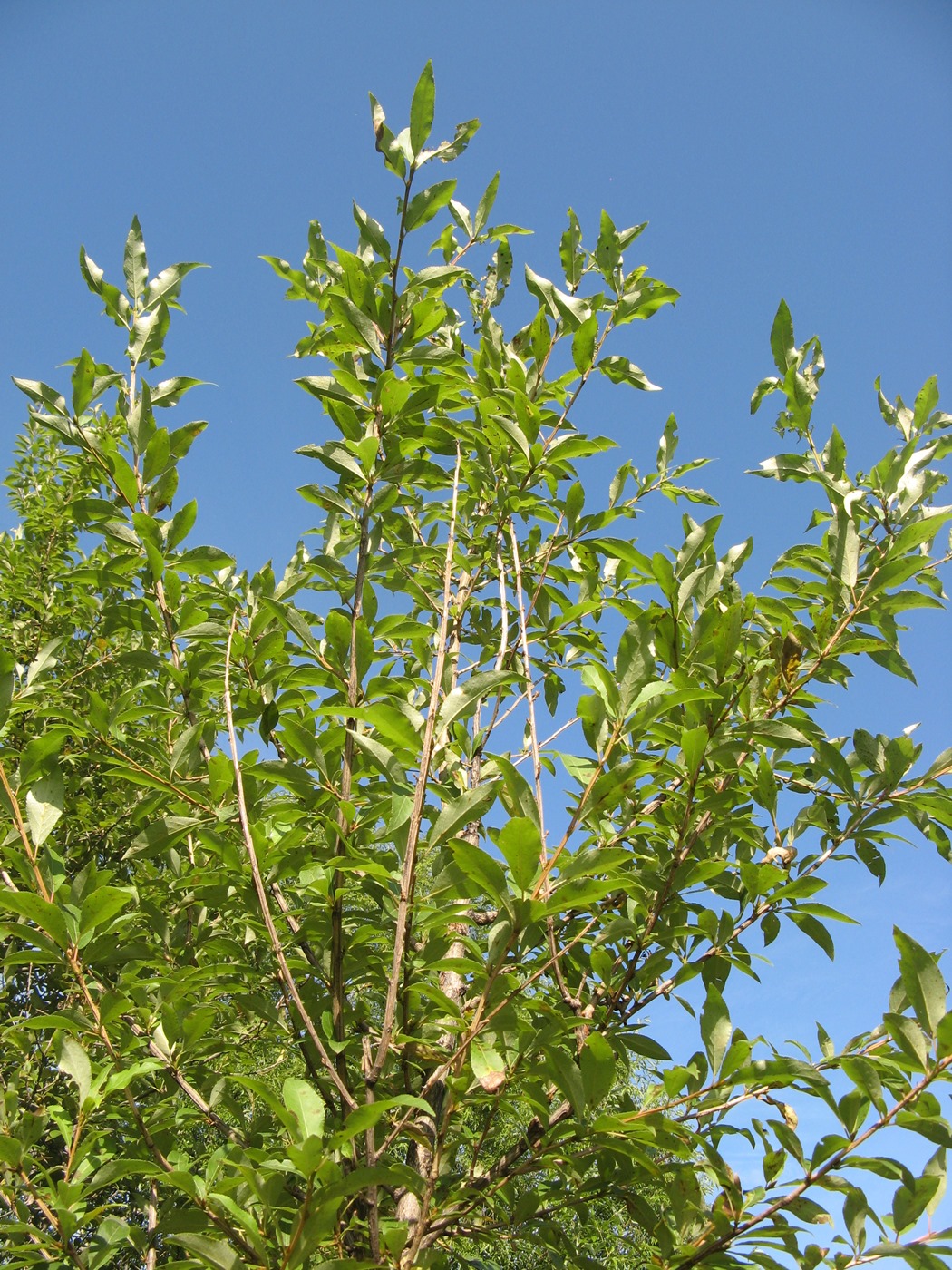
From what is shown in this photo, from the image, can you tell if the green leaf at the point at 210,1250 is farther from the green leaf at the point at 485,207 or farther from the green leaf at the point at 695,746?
the green leaf at the point at 485,207

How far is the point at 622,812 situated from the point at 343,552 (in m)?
0.99

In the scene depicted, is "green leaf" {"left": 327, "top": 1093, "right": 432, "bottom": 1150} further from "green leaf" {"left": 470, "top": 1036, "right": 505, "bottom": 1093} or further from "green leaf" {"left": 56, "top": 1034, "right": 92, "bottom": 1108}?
"green leaf" {"left": 56, "top": 1034, "right": 92, "bottom": 1108}

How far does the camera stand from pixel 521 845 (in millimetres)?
1337

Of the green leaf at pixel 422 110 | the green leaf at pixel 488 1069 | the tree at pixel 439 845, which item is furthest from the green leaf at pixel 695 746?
the green leaf at pixel 422 110

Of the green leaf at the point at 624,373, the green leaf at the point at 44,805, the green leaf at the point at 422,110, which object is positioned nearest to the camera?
the green leaf at the point at 44,805

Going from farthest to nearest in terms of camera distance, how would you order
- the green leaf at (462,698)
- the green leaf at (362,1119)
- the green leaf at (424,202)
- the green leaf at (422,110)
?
the green leaf at (424,202)
the green leaf at (422,110)
the green leaf at (462,698)
the green leaf at (362,1119)

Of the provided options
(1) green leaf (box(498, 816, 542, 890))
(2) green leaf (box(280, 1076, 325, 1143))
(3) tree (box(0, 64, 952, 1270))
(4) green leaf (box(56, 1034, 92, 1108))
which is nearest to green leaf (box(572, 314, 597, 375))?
(3) tree (box(0, 64, 952, 1270))

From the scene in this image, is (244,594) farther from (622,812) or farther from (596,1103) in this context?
(596,1103)

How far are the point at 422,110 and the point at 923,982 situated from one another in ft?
6.72

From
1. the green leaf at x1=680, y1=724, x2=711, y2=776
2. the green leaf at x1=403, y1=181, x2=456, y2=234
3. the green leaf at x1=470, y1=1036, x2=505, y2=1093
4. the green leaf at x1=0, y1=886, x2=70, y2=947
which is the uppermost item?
the green leaf at x1=403, y1=181, x2=456, y2=234

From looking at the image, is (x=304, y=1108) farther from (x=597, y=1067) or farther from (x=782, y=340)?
(x=782, y=340)

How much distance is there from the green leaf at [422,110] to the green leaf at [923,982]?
1.93m

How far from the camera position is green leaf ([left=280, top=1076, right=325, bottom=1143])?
1.37 meters

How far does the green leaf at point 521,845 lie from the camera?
1.33 meters
